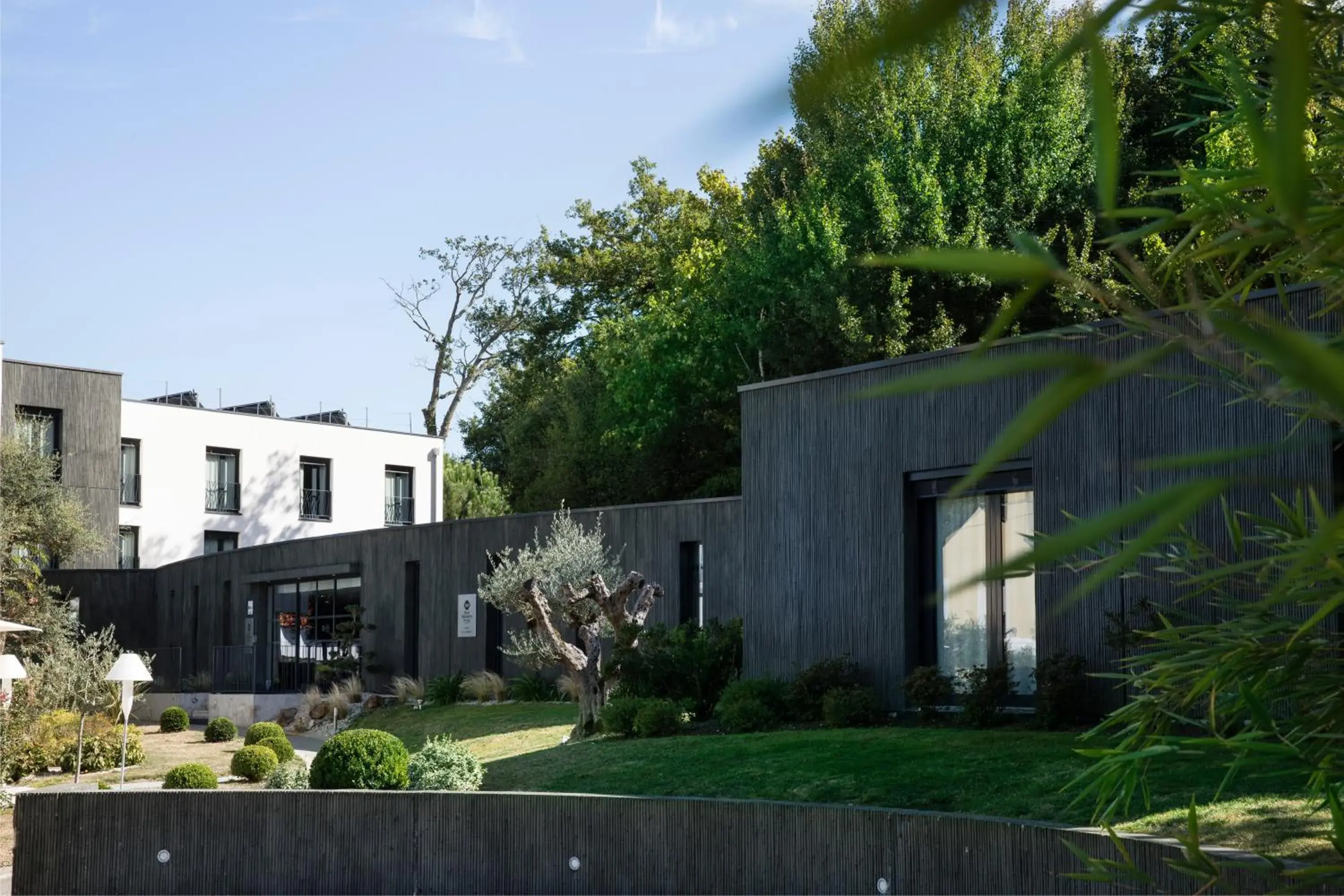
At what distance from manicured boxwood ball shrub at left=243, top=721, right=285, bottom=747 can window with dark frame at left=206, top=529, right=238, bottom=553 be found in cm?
1983

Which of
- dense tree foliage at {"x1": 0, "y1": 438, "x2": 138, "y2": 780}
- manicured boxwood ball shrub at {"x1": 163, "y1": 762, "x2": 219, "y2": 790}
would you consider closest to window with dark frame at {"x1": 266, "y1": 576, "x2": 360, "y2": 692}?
dense tree foliage at {"x1": 0, "y1": 438, "x2": 138, "y2": 780}

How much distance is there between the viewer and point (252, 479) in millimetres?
40562

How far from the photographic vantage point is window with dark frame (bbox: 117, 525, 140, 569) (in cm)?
3866

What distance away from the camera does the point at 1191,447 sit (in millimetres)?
12125

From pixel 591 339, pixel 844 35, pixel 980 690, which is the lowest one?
pixel 980 690

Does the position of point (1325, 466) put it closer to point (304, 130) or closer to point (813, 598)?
point (813, 598)

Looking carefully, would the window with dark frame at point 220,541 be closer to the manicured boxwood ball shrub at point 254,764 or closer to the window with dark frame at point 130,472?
the window with dark frame at point 130,472

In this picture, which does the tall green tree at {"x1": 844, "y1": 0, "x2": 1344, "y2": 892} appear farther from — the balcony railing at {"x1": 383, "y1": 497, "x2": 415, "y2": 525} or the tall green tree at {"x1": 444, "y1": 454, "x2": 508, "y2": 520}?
the tall green tree at {"x1": 444, "y1": 454, "x2": 508, "y2": 520}

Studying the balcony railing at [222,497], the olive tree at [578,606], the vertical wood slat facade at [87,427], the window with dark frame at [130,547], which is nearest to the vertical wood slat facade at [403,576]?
the olive tree at [578,606]

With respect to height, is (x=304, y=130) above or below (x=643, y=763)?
above

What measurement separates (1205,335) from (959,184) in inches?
1026

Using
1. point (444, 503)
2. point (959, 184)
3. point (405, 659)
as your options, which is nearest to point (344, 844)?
point (405, 659)

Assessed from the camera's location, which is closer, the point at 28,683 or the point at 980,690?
the point at 980,690

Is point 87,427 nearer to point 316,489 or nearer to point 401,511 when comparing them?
point 316,489
